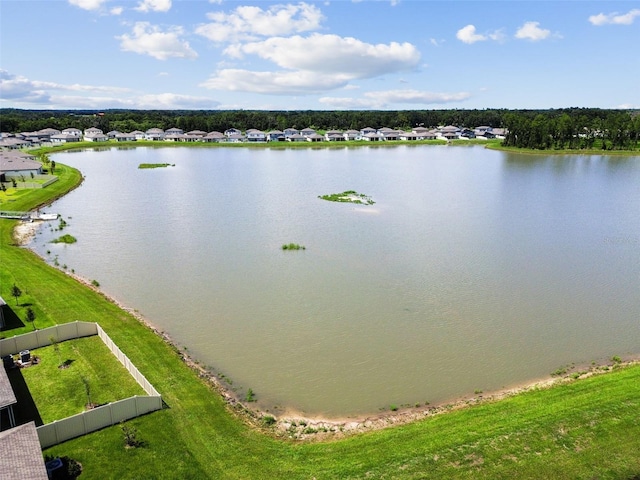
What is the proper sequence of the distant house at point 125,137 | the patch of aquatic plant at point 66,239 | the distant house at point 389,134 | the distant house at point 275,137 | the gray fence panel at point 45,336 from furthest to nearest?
the distant house at point 389,134 < the distant house at point 275,137 < the distant house at point 125,137 < the patch of aquatic plant at point 66,239 < the gray fence panel at point 45,336

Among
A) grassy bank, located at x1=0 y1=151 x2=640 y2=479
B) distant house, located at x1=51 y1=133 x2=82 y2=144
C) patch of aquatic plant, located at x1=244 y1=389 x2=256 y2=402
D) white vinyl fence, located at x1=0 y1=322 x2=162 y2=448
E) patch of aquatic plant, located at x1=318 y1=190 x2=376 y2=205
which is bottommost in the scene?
patch of aquatic plant, located at x1=244 y1=389 x2=256 y2=402

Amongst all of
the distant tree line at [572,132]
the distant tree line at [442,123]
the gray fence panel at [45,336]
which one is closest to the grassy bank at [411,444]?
the gray fence panel at [45,336]

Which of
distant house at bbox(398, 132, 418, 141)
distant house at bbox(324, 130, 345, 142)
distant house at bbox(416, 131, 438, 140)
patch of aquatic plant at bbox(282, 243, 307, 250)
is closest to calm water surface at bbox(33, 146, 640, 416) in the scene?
patch of aquatic plant at bbox(282, 243, 307, 250)

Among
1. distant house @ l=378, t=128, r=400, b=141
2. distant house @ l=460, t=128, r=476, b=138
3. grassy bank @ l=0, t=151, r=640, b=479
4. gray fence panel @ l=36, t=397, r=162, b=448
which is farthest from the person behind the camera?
distant house @ l=460, t=128, r=476, b=138

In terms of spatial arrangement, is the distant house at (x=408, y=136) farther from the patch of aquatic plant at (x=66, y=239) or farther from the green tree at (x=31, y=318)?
the green tree at (x=31, y=318)

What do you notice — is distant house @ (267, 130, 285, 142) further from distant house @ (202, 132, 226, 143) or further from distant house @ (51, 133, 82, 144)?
distant house @ (51, 133, 82, 144)

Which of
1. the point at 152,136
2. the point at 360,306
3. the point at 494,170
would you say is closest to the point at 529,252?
the point at 360,306
